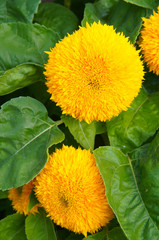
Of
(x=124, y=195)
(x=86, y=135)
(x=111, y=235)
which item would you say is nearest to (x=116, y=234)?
(x=111, y=235)

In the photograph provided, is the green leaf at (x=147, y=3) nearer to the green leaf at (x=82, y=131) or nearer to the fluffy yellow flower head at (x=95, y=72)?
the fluffy yellow flower head at (x=95, y=72)

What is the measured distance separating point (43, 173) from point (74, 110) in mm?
152

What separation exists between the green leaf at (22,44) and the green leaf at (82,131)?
0.54 ft

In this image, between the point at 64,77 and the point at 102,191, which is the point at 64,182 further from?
the point at 64,77

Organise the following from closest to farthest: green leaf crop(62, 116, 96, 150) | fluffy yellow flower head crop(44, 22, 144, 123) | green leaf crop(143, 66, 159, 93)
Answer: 1. fluffy yellow flower head crop(44, 22, 144, 123)
2. green leaf crop(62, 116, 96, 150)
3. green leaf crop(143, 66, 159, 93)

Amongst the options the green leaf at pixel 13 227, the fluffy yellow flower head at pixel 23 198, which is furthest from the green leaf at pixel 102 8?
the green leaf at pixel 13 227

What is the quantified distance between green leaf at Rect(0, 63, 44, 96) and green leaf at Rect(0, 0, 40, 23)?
0.50 ft

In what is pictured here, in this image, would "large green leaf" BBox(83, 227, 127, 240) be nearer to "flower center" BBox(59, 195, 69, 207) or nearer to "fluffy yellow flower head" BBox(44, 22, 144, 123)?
"flower center" BBox(59, 195, 69, 207)

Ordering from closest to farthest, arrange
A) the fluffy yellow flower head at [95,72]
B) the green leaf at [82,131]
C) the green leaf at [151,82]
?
the fluffy yellow flower head at [95,72] < the green leaf at [82,131] < the green leaf at [151,82]

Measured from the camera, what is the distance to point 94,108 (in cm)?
61

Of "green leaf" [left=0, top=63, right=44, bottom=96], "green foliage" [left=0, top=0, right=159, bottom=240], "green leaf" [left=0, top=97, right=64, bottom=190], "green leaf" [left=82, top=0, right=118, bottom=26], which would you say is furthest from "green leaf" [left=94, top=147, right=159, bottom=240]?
"green leaf" [left=82, top=0, right=118, bottom=26]

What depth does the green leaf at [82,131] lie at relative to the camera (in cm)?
70

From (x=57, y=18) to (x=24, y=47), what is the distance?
21cm

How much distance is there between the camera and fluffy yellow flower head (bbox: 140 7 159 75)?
0.65 m
